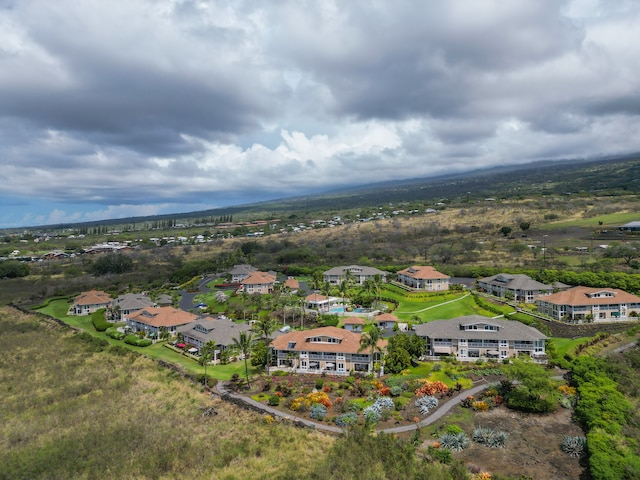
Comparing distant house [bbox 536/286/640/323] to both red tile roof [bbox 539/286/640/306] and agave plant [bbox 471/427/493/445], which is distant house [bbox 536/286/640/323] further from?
agave plant [bbox 471/427/493/445]

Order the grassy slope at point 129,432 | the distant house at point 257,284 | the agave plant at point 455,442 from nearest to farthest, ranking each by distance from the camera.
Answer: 1. the grassy slope at point 129,432
2. the agave plant at point 455,442
3. the distant house at point 257,284

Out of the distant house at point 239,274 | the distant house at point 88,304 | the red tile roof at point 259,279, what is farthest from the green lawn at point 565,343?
the distant house at point 88,304

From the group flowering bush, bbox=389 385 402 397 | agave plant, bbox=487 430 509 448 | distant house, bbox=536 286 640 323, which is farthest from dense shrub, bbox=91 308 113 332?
distant house, bbox=536 286 640 323

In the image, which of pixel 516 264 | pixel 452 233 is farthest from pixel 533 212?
pixel 516 264

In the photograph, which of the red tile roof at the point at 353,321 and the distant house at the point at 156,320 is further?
the distant house at the point at 156,320

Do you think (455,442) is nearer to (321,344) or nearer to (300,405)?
(300,405)

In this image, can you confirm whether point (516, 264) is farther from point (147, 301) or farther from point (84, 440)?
point (84, 440)

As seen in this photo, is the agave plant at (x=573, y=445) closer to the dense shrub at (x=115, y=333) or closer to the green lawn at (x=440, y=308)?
the green lawn at (x=440, y=308)
